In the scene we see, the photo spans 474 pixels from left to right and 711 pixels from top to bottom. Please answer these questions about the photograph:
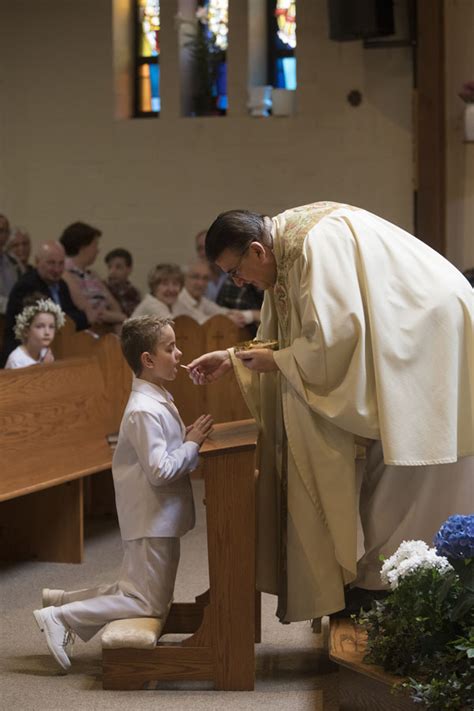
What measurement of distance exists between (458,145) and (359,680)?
24.4 feet

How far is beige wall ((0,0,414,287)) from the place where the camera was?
10617mm

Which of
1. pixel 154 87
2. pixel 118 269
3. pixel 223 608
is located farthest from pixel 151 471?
pixel 154 87

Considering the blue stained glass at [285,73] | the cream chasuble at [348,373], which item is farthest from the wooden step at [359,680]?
the blue stained glass at [285,73]

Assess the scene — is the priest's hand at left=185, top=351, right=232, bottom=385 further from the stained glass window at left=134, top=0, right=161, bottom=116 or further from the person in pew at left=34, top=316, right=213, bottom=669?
the stained glass window at left=134, top=0, right=161, bottom=116

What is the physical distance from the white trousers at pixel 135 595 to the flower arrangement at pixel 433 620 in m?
0.88

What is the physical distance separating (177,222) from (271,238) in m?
7.29

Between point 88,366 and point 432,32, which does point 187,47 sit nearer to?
point 432,32

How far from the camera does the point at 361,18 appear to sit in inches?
382

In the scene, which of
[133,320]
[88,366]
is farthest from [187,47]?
[133,320]

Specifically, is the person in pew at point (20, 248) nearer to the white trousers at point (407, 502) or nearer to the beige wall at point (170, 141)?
the beige wall at point (170, 141)

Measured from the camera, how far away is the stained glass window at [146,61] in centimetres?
1130

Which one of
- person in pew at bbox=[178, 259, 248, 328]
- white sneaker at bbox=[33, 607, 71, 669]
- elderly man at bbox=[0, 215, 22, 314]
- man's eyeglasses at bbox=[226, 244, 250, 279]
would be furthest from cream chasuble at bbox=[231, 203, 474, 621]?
elderly man at bbox=[0, 215, 22, 314]

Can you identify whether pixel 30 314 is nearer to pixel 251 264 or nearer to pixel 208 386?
pixel 208 386

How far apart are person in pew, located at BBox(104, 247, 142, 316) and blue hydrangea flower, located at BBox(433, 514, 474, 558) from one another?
23.2ft
